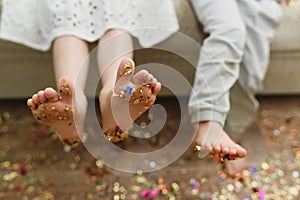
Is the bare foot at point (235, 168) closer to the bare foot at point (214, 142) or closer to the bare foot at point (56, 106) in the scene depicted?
the bare foot at point (214, 142)

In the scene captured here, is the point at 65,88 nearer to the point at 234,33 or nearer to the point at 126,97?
the point at 126,97

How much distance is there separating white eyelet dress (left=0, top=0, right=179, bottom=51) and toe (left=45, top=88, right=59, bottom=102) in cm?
27

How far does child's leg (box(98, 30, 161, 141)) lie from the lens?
34.1 inches

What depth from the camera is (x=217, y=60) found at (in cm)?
112

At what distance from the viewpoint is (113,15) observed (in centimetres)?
115

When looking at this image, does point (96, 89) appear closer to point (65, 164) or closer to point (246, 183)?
point (65, 164)

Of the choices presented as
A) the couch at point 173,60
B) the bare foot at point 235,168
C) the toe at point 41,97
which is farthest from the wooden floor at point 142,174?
the toe at point 41,97

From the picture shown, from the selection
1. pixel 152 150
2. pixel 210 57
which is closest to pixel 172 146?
pixel 152 150

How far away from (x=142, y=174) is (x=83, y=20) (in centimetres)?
44

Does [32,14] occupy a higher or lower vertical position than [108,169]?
higher

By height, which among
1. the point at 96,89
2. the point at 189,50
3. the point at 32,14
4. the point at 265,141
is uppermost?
the point at 32,14

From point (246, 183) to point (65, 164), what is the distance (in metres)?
0.50

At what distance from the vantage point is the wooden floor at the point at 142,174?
114 cm

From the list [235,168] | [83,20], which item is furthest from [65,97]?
[235,168]
